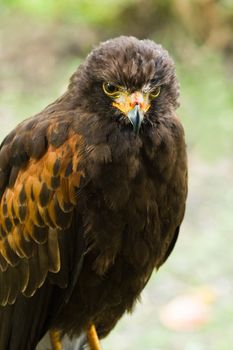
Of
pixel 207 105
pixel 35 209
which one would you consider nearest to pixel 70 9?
pixel 207 105

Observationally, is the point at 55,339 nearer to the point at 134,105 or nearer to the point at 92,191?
the point at 92,191

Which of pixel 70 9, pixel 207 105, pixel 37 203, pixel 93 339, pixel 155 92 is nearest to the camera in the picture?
pixel 155 92

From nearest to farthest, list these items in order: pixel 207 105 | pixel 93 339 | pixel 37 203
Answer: pixel 37 203
pixel 93 339
pixel 207 105

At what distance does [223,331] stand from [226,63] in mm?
4049

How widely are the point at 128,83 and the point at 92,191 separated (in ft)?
1.51

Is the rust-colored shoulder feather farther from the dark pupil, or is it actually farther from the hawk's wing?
the dark pupil

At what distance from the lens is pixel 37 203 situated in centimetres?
379

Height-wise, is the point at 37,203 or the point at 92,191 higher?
the point at 37,203

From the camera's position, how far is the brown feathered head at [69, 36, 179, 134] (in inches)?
142

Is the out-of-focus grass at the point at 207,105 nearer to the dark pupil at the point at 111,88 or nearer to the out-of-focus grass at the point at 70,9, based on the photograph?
the out-of-focus grass at the point at 70,9

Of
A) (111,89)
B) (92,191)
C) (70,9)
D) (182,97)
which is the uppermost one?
(70,9)

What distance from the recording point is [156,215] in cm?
382

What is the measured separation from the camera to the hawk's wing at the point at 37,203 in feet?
12.1

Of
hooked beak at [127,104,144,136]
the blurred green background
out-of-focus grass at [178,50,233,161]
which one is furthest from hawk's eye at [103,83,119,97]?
out-of-focus grass at [178,50,233,161]
